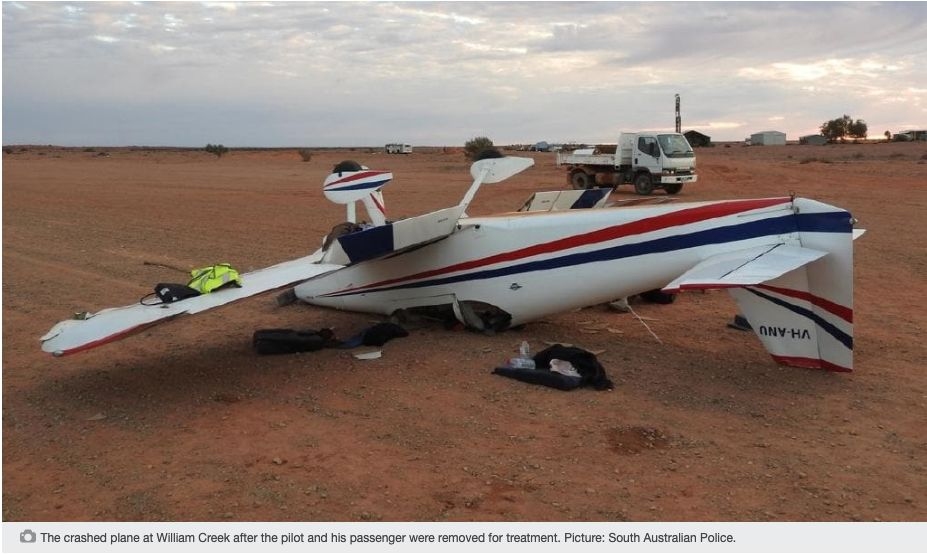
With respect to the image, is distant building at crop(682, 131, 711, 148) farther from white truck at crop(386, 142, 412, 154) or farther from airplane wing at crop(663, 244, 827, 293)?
airplane wing at crop(663, 244, 827, 293)

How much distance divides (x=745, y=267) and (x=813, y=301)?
895 mm

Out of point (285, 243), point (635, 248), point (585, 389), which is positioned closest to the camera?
point (585, 389)

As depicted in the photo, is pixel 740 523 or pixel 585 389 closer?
pixel 740 523

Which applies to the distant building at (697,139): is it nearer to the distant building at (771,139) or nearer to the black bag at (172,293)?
the distant building at (771,139)

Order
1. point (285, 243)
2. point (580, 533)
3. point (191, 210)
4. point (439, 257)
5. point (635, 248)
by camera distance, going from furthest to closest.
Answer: point (191, 210)
point (285, 243)
point (439, 257)
point (635, 248)
point (580, 533)

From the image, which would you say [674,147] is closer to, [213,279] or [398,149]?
[213,279]

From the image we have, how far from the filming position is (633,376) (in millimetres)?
6605

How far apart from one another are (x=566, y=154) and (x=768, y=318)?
25.8 m

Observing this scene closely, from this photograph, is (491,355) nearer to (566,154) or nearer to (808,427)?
(808,427)

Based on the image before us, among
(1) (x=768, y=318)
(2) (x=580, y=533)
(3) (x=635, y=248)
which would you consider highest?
(3) (x=635, y=248)

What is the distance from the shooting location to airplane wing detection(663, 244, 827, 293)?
5.39m

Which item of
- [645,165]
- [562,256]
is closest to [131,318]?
[562,256]

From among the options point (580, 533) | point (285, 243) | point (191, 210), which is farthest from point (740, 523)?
point (191, 210)

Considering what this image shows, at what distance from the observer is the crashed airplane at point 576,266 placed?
20.3 feet
